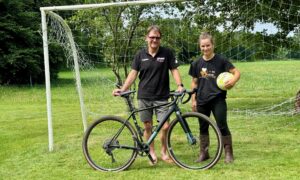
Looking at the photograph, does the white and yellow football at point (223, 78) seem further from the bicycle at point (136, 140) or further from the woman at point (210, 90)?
the bicycle at point (136, 140)

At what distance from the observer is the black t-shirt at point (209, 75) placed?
5730mm

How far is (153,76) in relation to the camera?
5.77 meters

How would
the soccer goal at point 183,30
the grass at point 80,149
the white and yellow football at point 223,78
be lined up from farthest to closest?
the soccer goal at point 183,30, the white and yellow football at point 223,78, the grass at point 80,149

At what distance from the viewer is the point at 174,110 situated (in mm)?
5605

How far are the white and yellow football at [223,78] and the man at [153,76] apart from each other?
0.46m

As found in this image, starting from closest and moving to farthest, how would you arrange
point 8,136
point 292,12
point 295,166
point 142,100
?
point 295,166
point 142,100
point 8,136
point 292,12

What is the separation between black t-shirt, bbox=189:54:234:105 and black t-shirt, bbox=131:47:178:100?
32 cm

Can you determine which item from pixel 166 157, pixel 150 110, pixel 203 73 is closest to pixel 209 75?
pixel 203 73

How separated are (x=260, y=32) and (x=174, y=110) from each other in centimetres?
528

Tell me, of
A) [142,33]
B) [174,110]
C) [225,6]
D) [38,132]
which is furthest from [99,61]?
[174,110]

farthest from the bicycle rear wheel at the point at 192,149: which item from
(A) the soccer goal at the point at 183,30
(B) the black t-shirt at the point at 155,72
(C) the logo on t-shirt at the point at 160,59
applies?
(A) the soccer goal at the point at 183,30

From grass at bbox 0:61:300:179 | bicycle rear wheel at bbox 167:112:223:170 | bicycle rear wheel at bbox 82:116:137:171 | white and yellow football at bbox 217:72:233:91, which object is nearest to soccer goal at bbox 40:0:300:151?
grass at bbox 0:61:300:179

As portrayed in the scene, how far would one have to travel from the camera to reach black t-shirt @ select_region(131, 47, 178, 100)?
5773 millimetres

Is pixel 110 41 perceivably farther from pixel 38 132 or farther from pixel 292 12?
pixel 292 12
